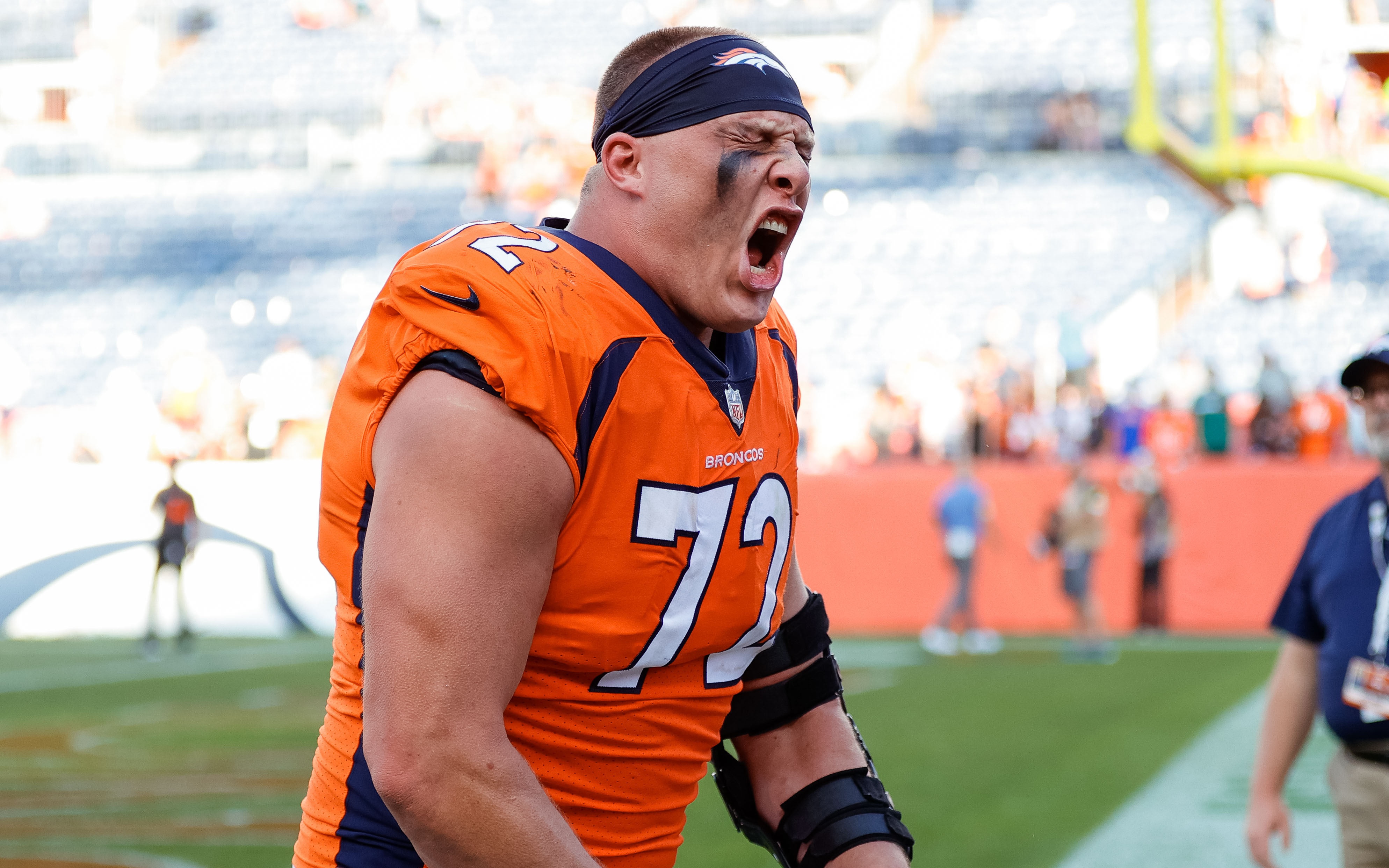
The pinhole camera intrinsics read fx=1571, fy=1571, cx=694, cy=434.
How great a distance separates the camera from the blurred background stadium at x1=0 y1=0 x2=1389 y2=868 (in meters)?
8.56

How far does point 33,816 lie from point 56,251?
2097 cm

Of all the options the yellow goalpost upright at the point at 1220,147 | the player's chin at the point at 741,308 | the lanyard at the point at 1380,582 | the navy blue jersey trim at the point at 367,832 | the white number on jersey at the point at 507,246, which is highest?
the yellow goalpost upright at the point at 1220,147

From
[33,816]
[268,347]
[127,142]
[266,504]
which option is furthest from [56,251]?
[33,816]

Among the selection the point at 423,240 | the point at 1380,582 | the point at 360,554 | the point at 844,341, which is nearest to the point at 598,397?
the point at 360,554

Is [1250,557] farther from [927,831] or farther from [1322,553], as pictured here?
[1322,553]

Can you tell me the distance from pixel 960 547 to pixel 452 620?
1386 cm

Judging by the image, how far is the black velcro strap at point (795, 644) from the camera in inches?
82.6

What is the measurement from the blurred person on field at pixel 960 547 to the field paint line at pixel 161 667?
5.74m

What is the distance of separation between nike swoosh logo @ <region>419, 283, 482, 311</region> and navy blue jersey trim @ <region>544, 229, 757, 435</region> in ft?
0.63

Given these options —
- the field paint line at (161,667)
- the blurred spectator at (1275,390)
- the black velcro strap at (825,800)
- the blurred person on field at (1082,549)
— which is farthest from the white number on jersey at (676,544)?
the blurred spectator at (1275,390)

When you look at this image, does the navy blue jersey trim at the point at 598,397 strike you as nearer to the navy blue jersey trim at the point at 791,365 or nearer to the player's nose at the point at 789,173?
the player's nose at the point at 789,173

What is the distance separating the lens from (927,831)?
6.50 m

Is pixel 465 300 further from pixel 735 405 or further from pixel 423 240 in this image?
pixel 423 240

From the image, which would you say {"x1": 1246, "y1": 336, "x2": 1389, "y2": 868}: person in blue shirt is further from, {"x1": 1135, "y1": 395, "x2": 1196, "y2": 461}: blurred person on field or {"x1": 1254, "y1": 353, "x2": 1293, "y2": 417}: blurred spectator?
{"x1": 1254, "y1": 353, "x2": 1293, "y2": 417}: blurred spectator
